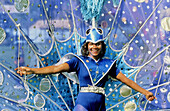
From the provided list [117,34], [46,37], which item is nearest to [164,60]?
[117,34]

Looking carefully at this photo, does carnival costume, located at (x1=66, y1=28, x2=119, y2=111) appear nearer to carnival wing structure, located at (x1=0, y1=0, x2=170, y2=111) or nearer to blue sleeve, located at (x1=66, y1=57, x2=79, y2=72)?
blue sleeve, located at (x1=66, y1=57, x2=79, y2=72)

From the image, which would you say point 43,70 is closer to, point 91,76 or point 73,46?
point 91,76

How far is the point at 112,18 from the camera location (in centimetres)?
436

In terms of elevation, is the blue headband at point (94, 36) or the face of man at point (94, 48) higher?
the blue headband at point (94, 36)

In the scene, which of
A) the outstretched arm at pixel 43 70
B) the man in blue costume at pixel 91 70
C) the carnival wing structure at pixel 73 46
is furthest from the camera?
the carnival wing structure at pixel 73 46

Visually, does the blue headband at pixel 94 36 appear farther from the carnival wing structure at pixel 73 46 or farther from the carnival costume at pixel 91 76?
the carnival wing structure at pixel 73 46

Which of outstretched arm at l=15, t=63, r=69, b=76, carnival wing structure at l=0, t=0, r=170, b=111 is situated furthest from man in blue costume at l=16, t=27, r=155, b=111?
carnival wing structure at l=0, t=0, r=170, b=111

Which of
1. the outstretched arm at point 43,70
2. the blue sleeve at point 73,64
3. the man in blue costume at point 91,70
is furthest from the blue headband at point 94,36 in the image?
the outstretched arm at point 43,70

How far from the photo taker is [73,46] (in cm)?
431

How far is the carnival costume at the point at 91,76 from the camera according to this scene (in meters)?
3.80

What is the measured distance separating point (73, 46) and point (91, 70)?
0.54 meters

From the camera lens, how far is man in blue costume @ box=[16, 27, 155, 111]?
3.79m

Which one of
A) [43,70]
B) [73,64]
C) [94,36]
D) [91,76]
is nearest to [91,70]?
[91,76]

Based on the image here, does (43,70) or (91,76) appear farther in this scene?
(91,76)
